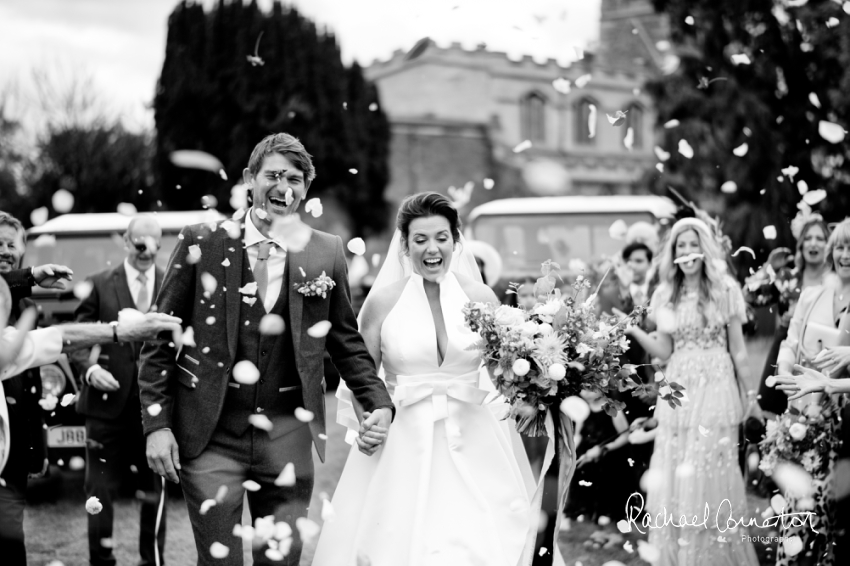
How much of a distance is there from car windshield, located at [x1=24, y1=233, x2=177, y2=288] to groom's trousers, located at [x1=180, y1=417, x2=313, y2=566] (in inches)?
205

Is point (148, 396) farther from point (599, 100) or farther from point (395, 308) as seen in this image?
point (599, 100)

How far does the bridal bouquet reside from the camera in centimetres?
414

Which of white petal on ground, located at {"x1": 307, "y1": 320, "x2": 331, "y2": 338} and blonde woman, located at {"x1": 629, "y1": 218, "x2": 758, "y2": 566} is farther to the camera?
blonde woman, located at {"x1": 629, "y1": 218, "x2": 758, "y2": 566}

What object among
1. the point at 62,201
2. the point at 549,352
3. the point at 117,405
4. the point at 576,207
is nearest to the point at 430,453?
the point at 549,352

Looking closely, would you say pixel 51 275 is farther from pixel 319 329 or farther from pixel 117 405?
pixel 117 405

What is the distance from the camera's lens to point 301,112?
31.1 metres

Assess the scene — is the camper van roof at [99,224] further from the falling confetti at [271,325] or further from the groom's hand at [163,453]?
the groom's hand at [163,453]

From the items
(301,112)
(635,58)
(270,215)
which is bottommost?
(270,215)

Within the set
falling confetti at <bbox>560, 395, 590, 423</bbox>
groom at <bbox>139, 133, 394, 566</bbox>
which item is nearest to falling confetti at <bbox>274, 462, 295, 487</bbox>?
groom at <bbox>139, 133, 394, 566</bbox>

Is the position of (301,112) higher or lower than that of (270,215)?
higher

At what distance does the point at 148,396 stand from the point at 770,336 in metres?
5.20

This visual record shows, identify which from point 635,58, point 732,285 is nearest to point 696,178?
point 732,285

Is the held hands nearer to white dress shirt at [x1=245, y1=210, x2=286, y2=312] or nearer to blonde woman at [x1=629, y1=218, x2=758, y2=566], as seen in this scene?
white dress shirt at [x1=245, y1=210, x2=286, y2=312]

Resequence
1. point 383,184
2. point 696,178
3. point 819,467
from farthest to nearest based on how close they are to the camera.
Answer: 1. point 383,184
2. point 696,178
3. point 819,467
